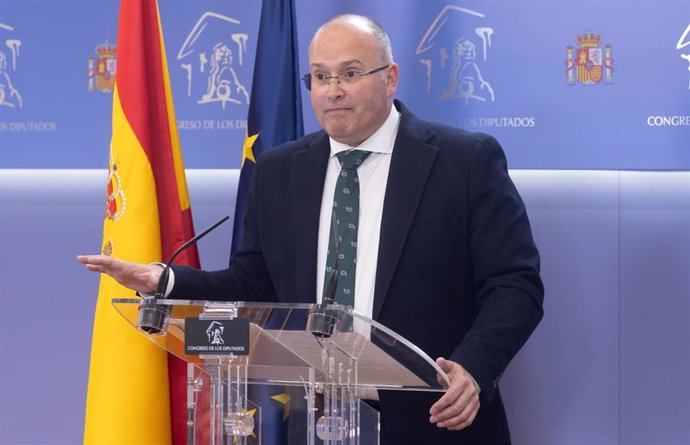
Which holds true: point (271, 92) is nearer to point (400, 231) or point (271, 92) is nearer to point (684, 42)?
point (400, 231)

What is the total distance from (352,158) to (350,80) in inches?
9.4

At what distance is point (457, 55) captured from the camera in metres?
4.05

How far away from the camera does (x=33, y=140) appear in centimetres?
439

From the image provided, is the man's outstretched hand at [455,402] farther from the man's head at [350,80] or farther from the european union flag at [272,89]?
the european union flag at [272,89]

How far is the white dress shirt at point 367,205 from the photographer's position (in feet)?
9.37

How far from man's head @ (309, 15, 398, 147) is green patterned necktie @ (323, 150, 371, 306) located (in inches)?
3.2

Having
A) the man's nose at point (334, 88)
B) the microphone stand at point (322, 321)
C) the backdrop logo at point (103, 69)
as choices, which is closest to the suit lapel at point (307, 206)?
the man's nose at point (334, 88)

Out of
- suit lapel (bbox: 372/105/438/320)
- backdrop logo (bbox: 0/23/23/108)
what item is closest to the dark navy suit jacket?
suit lapel (bbox: 372/105/438/320)

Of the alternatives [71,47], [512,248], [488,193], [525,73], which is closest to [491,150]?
[488,193]

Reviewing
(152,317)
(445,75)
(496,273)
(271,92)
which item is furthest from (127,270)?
(445,75)

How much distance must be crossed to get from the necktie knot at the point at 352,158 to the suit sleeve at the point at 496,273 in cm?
34

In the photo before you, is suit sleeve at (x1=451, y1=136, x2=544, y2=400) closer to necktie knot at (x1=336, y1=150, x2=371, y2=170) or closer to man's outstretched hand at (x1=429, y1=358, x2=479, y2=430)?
man's outstretched hand at (x1=429, y1=358, x2=479, y2=430)

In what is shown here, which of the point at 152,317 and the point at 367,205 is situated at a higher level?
the point at 367,205

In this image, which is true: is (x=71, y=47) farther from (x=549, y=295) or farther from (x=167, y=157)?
(x=549, y=295)
